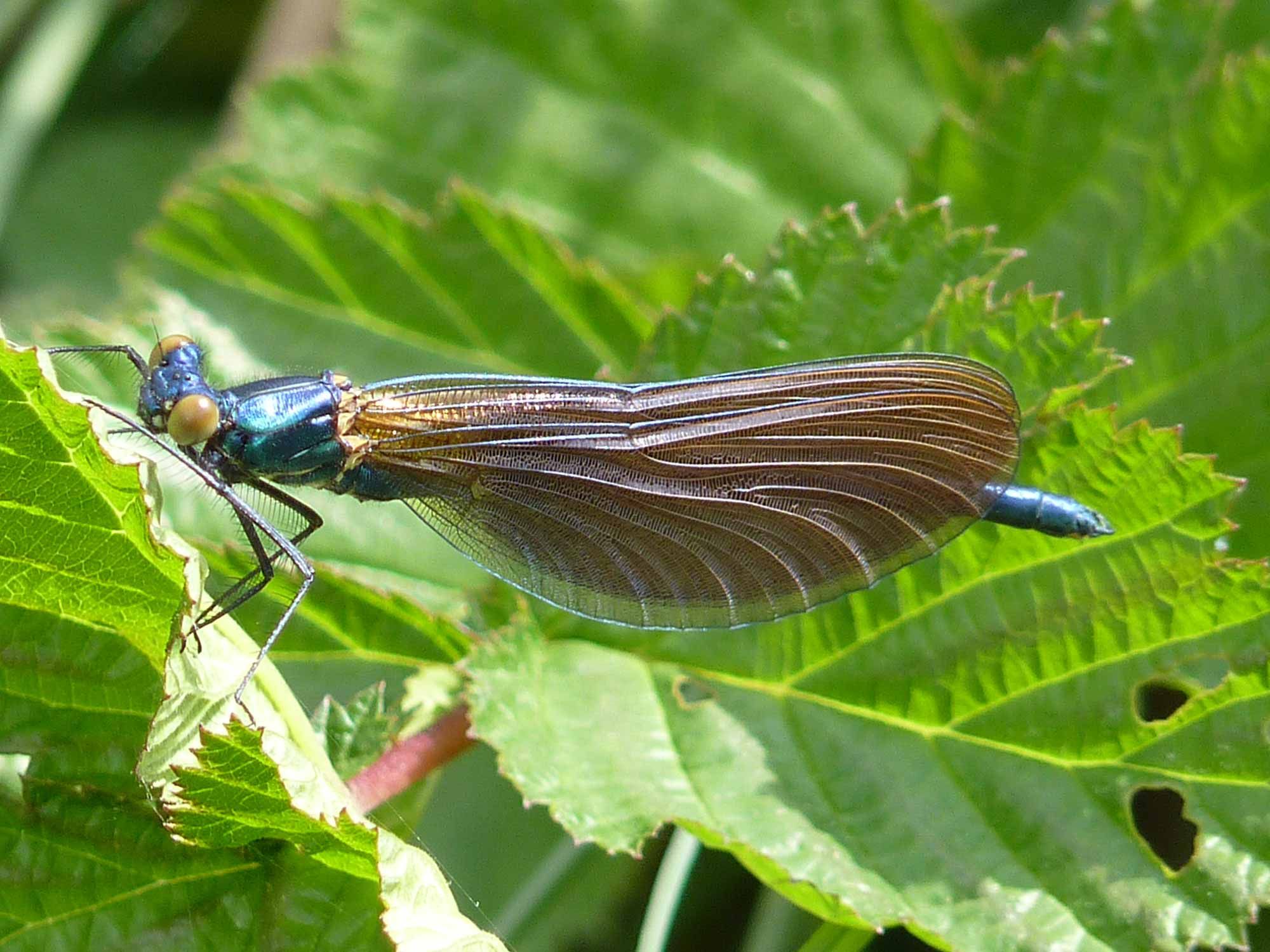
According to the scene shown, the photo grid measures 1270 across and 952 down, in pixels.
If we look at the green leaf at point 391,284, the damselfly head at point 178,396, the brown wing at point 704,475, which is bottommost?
the damselfly head at point 178,396

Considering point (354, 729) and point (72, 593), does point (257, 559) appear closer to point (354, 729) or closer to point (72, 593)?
point (354, 729)

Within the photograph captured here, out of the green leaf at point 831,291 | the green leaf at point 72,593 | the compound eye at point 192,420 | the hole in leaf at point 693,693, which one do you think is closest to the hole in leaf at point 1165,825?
the hole in leaf at point 693,693

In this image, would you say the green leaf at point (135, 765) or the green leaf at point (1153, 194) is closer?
the green leaf at point (135, 765)

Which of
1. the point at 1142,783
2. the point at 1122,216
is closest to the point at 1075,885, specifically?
the point at 1142,783

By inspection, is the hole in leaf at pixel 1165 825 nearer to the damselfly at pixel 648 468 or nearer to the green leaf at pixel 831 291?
the damselfly at pixel 648 468

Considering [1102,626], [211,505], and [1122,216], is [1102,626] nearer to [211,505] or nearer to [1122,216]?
[1122,216]

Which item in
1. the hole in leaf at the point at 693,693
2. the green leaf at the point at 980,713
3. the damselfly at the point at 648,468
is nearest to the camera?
the green leaf at the point at 980,713

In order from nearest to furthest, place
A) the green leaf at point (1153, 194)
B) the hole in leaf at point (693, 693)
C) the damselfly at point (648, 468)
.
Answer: the damselfly at point (648, 468)
the hole in leaf at point (693, 693)
the green leaf at point (1153, 194)

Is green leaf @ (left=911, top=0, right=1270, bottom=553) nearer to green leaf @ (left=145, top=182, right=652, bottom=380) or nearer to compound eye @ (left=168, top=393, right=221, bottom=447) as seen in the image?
green leaf @ (left=145, top=182, right=652, bottom=380)
